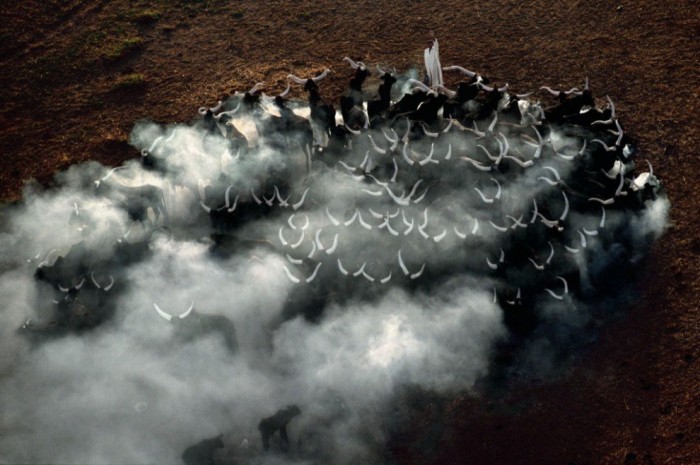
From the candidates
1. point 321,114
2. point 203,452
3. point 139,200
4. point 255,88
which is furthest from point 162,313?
point 255,88

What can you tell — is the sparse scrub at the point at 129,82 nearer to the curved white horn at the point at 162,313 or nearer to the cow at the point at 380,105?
the cow at the point at 380,105

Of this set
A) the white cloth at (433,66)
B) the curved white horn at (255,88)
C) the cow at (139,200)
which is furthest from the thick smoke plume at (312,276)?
the white cloth at (433,66)

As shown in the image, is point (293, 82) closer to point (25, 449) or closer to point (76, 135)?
point (76, 135)

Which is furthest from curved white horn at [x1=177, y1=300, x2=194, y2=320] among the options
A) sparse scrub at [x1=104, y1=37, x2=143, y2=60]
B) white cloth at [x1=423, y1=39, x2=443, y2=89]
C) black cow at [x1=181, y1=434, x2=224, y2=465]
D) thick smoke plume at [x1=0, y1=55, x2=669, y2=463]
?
sparse scrub at [x1=104, y1=37, x2=143, y2=60]

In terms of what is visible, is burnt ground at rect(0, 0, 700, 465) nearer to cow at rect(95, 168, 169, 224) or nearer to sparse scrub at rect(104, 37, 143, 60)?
sparse scrub at rect(104, 37, 143, 60)

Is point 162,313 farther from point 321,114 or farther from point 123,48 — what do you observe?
point 123,48

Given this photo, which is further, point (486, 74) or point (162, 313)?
point (486, 74)
